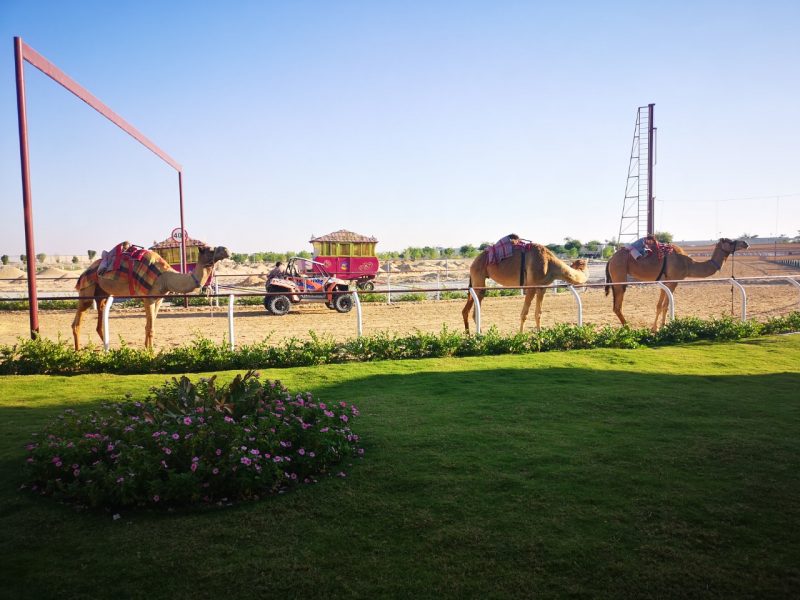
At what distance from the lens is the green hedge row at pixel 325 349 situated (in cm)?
872

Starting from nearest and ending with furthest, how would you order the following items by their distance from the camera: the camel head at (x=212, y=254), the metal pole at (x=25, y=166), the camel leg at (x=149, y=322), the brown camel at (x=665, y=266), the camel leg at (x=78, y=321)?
the metal pole at (x=25, y=166) < the camel leg at (x=149, y=322) < the camel leg at (x=78, y=321) < the camel head at (x=212, y=254) < the brown camel at (x=665, y=266)

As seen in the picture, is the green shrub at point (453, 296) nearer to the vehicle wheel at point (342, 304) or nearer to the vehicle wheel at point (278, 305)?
the vehicle wheel at point (342, 304)

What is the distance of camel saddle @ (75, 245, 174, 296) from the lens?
37.3 feet

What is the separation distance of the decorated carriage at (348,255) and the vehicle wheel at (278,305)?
5.73m

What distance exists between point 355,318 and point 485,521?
1236 cm

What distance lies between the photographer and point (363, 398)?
689 centimetres

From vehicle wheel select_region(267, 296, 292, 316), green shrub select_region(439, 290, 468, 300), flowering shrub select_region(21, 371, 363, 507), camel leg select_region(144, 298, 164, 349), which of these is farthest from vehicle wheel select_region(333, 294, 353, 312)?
flowering shrub select_region(21, 371, 363, 507)

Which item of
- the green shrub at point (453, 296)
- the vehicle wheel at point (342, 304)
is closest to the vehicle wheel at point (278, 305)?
the vehicle wheel at point (342, 304)

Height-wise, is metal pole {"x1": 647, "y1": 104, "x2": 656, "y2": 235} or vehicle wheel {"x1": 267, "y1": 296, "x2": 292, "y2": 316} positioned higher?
metal pole {"x1": 647, "y1": 104, "x2": 656, "y2": 235}

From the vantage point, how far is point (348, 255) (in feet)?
78.1

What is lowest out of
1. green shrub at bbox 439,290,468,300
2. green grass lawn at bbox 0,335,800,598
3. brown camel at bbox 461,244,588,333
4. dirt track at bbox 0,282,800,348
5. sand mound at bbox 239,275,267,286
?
green grass lawn at bbox 0,335,800,598

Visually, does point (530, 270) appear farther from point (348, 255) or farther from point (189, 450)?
point (348, 255)

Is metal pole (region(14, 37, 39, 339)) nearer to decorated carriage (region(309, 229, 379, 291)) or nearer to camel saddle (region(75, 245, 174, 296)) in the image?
camel saddle (region(75, 245, 174, 296))

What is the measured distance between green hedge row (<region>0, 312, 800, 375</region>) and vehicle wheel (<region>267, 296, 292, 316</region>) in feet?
24.7
